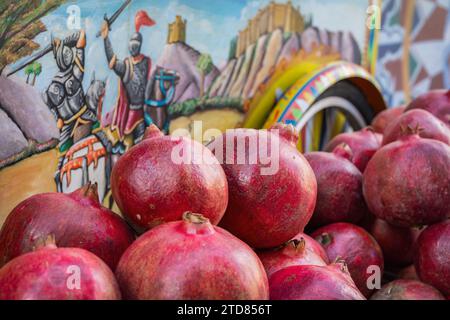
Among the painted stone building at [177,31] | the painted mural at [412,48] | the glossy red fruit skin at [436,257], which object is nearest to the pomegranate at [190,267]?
the glossy red fruit skin at [436,257]

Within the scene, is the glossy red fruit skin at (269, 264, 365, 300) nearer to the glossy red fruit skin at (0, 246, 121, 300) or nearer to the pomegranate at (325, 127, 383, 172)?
the glossy red fruit skin at (0, 246, 121, 300)

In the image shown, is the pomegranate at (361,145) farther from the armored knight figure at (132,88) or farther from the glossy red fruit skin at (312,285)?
the glossy red fruit skin at (312,285)

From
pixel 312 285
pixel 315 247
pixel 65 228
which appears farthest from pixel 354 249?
pixel 65 228

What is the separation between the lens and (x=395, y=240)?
1.66 metres

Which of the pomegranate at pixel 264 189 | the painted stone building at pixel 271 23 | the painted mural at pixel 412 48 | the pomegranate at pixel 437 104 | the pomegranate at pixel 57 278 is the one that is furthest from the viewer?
the painted mural at pixel 412 48

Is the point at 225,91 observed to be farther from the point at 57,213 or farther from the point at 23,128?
the point at 57,213

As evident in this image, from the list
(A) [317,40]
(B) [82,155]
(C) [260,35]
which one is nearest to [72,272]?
(B) [82,155]

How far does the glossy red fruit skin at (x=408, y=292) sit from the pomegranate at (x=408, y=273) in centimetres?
22

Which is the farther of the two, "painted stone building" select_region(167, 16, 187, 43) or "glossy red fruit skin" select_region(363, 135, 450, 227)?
"painted stone building" select_region(167, 16, 187, 43)

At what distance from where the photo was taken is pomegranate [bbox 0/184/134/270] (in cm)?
108

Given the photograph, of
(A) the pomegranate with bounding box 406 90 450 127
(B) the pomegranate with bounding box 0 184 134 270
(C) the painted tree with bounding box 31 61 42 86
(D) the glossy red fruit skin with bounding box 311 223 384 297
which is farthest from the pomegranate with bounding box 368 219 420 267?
(C) the painted tree with bounding box 31 61 42 86

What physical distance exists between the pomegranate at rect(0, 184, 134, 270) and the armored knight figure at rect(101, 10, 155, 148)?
0.79 m

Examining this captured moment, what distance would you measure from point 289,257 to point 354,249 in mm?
317

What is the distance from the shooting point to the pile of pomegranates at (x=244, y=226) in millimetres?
890
